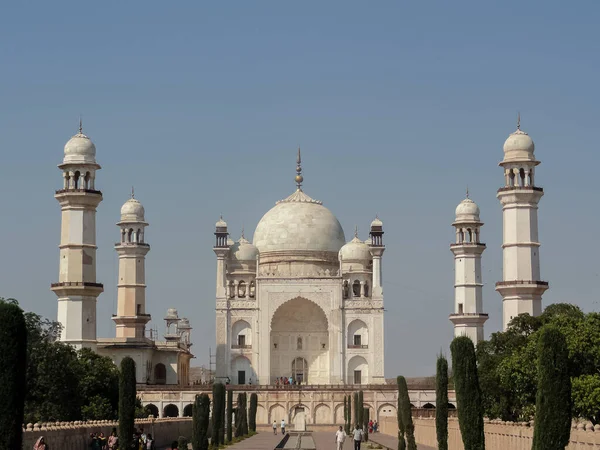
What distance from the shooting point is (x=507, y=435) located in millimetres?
30500

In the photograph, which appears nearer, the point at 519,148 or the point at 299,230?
the point at 519,148

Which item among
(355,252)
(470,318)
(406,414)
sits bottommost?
(406,414)

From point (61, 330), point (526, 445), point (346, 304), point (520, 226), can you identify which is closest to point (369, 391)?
point (346, 304)

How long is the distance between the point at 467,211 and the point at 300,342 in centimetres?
1158

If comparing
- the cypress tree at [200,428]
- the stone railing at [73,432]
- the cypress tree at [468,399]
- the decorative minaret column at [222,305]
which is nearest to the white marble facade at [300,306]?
the decorative minaret column at [222,305]

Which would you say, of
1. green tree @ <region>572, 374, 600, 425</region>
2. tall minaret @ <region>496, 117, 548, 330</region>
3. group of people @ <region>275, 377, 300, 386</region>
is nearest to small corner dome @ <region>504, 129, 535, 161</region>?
tall minaret @ <region>496, 117, 548, 330</region>

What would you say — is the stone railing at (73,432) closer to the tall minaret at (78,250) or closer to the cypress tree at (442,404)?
the cypress tree at (442,404)

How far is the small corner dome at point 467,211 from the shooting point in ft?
225

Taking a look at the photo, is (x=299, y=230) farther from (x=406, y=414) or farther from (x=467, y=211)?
(x=406, y=414)

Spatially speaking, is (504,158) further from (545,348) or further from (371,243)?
(545,348)

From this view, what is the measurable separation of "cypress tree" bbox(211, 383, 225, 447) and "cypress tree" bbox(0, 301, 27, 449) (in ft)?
61.9

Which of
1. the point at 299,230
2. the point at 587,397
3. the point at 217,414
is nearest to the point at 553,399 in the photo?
the point at 587,397

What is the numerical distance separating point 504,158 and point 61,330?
Result: 21654mm

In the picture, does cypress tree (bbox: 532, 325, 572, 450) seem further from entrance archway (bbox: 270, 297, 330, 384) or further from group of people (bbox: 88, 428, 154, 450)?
entrance archway (bbox: 270, 297, 330, 384)
